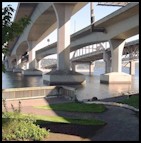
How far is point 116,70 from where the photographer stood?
74688 millimetres

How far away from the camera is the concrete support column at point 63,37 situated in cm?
6481

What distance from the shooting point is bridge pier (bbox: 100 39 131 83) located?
71.4 meters

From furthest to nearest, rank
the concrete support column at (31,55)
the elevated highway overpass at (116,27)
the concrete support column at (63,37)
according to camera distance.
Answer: the concrete support column at (31,55) < the concrete support column at (63,37) < the elevated highway overpass at (116,27)

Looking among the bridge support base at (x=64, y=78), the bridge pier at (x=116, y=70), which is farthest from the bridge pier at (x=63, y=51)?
the bridge pier at (x=116, y=70)

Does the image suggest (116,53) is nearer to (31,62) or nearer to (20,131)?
(31,62)

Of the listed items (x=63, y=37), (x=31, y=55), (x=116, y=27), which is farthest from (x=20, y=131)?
(x=31, y=55)

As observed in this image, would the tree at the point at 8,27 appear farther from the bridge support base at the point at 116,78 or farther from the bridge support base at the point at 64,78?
the bridge support base at the point at 116,78

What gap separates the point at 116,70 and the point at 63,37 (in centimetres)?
1696

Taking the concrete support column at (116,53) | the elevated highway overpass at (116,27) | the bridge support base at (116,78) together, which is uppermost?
the elevated highway overpass at (116,27)

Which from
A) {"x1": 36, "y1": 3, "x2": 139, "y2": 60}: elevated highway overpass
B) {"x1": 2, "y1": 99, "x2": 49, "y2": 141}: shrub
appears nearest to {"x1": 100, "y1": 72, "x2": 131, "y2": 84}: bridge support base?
{"x1": 36, "y1": 3, "x2": 139, "y2": 60}: elevated highway overpass

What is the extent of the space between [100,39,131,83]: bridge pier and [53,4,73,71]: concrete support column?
38.0 feet

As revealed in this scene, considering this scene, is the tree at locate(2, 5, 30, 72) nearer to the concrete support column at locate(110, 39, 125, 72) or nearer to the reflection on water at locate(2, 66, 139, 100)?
the reflection on water at locate(2, 66, 139, 100)

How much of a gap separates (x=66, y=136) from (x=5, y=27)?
4.54 meters

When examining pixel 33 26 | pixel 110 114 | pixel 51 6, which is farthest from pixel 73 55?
pixel 110 114
